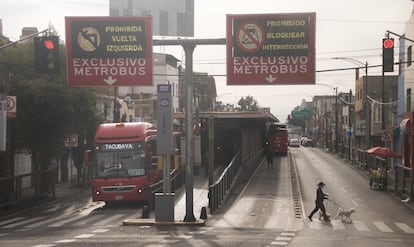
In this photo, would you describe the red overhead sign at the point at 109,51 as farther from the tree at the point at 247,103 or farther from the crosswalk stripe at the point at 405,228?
the tree at the point at 247,103

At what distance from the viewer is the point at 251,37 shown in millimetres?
20656

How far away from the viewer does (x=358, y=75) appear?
264 ft

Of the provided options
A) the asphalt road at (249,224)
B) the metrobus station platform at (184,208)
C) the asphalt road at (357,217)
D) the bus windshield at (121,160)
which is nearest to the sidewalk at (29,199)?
the asphalt road at (249,224)

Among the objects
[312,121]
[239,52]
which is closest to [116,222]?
[239,52]

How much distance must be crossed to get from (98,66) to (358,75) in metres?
63.8

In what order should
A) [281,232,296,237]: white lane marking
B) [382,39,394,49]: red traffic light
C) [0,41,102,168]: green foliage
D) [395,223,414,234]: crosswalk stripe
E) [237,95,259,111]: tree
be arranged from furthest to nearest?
[237,95,259,111]: tree, [0,41,102,168]: green foliage, [382,39,394,49]: red traffic light, [395,223,414,234]: crosswalk stripe, [281,232,296,237]: white lane marking

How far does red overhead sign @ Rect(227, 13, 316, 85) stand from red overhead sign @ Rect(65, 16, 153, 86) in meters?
2.95

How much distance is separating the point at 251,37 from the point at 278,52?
1.00m

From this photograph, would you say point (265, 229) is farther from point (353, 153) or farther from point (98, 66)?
point (353, 153)

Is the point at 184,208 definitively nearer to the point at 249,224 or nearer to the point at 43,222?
the point at 249,224

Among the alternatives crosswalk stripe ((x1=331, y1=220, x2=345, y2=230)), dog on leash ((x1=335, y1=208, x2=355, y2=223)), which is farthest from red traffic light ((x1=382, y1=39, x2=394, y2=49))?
crosswalk stripe ((x1=331, y1=220, x2=345, y2=230))

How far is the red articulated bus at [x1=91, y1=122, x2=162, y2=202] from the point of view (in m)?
28.7

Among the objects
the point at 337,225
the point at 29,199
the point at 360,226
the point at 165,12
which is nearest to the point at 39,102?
the point at 29,199

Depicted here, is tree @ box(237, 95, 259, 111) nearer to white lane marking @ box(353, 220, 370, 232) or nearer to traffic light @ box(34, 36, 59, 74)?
white lane marking @ box(353, 220, 370, 232)
